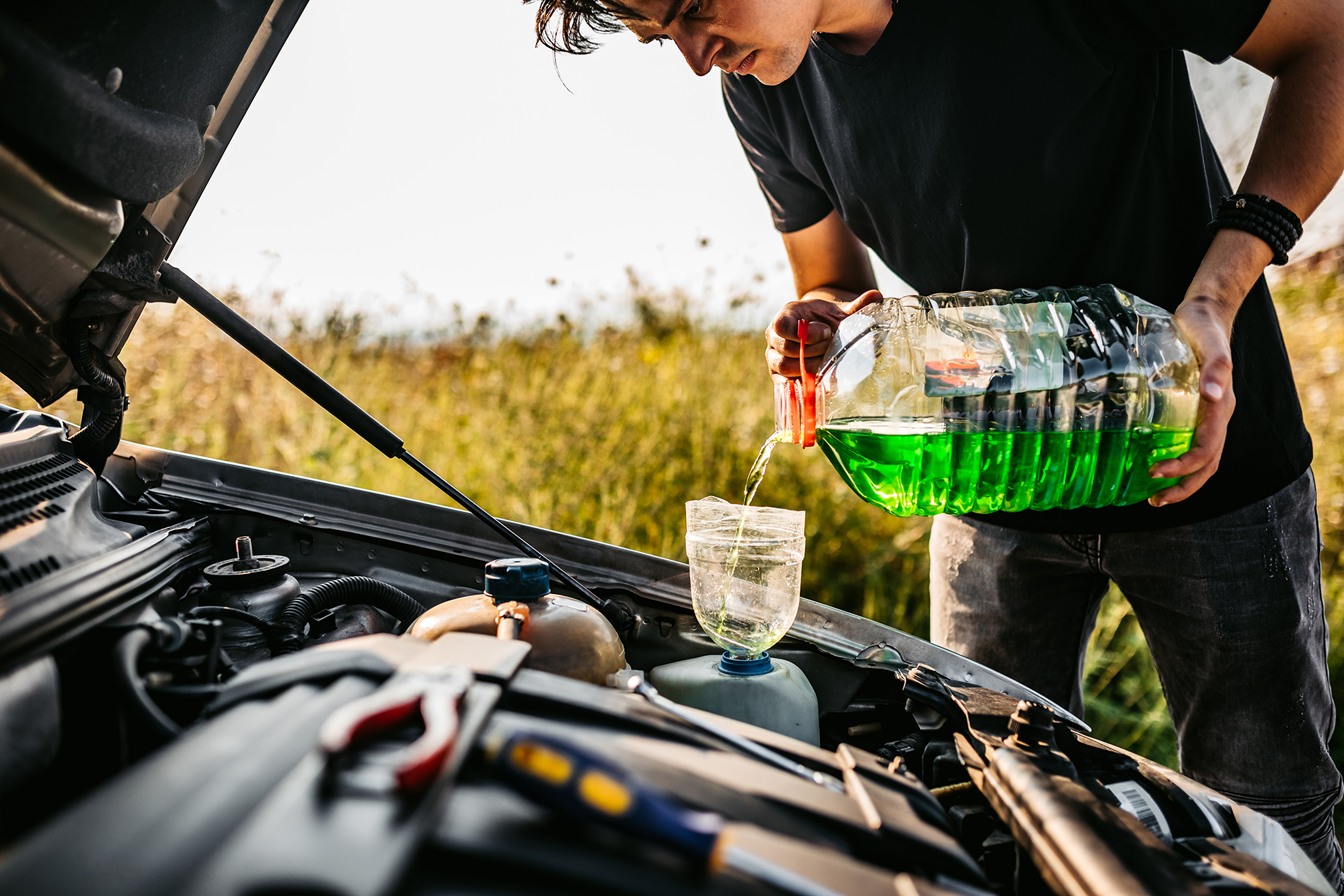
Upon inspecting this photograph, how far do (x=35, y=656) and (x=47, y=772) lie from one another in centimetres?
11

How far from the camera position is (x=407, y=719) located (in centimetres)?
68

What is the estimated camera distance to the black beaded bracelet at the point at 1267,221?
4.23 feet

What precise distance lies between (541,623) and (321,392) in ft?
2.24

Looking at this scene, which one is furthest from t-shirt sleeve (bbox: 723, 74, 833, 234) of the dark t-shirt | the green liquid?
the green liquid

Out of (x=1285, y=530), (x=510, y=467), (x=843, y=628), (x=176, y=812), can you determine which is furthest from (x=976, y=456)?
(x=510, y=467)

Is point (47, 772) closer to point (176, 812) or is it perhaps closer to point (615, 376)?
point (176, 812)

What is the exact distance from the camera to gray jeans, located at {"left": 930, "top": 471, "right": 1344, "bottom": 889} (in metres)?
1.51

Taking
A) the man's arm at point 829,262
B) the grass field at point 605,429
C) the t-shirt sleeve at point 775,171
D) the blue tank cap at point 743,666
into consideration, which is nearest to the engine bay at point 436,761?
the blue tank cap at point 743,666

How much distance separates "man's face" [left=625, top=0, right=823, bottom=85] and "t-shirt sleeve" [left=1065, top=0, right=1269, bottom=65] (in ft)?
1.57

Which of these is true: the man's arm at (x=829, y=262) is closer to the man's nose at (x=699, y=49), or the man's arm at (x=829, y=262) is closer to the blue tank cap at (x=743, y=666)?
the man's nose at (x=699, y=49)

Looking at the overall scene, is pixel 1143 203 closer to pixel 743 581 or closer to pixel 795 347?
pixel 795 347

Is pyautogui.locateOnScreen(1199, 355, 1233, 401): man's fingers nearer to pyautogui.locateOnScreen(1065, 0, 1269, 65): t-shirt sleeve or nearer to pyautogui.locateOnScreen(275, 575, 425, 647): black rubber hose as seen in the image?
pyautogui.locateOnScreen(1065, 0, 1269, 65): t-shirt sleeve

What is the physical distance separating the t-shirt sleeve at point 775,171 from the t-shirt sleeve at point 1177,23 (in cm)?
69

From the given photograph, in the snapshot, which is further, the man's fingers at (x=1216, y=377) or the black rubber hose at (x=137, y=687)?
the man's fingers at (x=1216, y=377)
